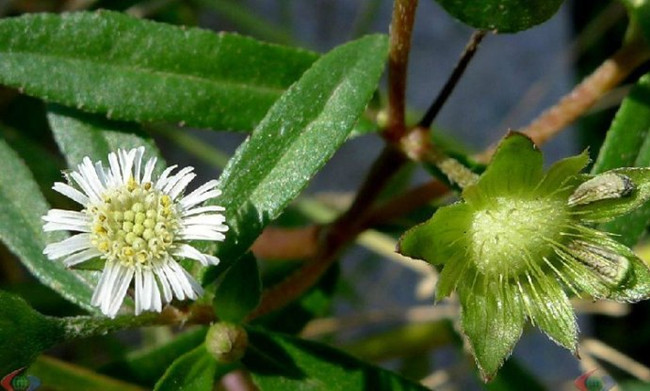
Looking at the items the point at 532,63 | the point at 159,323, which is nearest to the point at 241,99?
the point at 159,323

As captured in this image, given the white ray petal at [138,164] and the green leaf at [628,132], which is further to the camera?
the green leaf at [628,132]

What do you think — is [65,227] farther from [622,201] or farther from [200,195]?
[622,201]

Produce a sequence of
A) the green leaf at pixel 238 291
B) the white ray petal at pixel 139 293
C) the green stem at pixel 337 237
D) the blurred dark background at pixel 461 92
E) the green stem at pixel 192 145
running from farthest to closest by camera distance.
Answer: the blurred dark background at pixel 461 92
the green stem at pixel 192 145
the green stem at pixel 337 237
the green leaf at pixel 238 291
the white ray petal at pixel 139 293

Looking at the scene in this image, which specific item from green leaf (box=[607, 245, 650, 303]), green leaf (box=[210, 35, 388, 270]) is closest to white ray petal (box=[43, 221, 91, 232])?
green leaf (box=[210, 35, 388, 270])

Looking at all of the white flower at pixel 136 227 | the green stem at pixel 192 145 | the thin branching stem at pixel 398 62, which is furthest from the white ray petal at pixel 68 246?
the green stem at pixel 192 145

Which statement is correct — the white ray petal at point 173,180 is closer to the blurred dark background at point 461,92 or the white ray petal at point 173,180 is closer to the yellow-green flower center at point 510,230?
the yellow-green flower center at point 510,230

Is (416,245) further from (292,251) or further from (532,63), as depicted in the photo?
(532,63)
